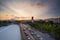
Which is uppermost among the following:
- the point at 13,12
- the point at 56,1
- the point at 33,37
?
the point at 56,1

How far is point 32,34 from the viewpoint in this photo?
227 cm

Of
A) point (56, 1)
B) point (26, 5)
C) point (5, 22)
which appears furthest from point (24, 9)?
point (56, 1)

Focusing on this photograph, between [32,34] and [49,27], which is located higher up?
[49,27]

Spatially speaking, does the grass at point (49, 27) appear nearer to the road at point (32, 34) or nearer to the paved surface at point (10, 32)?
the road at point (32, 34)

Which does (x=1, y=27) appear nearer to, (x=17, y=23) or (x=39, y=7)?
(x=17, y=23)

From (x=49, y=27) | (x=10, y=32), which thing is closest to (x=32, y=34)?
(x=49, y=27)

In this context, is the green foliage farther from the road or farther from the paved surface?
the paved surface

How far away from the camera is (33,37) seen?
2.23m

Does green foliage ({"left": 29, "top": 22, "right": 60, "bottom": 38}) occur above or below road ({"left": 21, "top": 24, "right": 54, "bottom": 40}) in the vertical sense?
above

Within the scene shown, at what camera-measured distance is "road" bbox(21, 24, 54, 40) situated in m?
2.22

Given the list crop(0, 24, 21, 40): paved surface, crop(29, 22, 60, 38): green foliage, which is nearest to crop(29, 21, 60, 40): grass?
crop(29, 22, 60, 38): green foliage

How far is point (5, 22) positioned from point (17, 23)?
231 mm

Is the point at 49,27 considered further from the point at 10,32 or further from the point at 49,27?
the point at 10,32

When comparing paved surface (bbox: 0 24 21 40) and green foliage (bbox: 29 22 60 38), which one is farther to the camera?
paved surface (bbox: 0 24 21 40)
